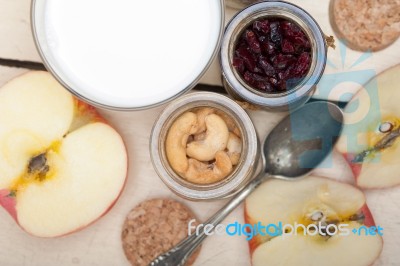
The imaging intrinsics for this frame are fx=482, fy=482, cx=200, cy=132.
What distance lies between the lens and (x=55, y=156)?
664 millimetres

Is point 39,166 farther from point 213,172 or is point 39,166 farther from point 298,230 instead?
point 298,230

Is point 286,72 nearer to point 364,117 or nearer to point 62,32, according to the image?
point 364,117

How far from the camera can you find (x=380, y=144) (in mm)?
679

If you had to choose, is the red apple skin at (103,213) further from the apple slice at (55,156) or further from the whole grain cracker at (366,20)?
the whole grain cracker at (366,20)

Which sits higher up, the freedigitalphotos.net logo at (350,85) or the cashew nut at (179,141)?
the freedigitalphotos.net logo at (350,85)

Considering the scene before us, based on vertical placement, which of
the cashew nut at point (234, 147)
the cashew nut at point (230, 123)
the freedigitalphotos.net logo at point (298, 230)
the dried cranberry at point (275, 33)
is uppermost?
the dried cranberry at point (275, 33)

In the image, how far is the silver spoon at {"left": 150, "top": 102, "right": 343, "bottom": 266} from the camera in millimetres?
666

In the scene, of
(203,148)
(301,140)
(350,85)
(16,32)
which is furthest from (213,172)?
(16,32)

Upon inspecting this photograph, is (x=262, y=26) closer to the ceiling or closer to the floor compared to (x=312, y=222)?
closer to the ceiling

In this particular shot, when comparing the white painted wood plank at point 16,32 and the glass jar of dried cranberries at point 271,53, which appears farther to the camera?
the white painted wood plank at point 16,32

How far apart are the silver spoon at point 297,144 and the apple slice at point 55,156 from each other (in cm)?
15

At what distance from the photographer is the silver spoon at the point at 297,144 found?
666mm

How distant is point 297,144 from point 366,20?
8.0 inches

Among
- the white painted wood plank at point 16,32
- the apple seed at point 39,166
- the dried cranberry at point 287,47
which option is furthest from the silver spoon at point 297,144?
the white painted wood plank at point 16,32
